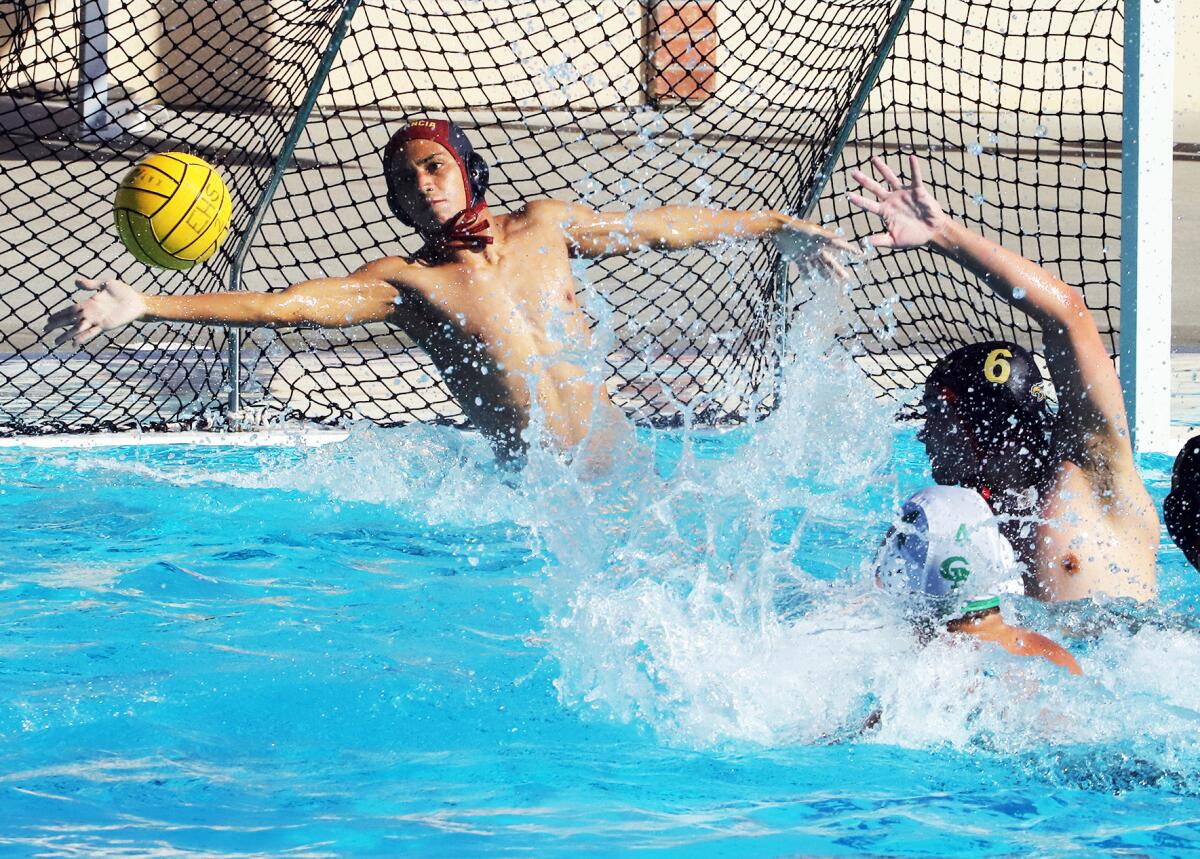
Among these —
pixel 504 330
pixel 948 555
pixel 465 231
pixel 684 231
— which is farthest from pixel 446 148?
pixel 948 555

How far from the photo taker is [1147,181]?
4.94 metres

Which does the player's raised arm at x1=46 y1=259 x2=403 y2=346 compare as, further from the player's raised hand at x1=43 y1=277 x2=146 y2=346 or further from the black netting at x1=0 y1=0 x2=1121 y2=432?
the black netting at x1=0 y1=0 x2=1121 y2=432

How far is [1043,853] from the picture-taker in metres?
2.39

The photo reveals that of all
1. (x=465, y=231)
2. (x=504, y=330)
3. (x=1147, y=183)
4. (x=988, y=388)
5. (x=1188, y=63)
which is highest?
(x=1188, y=63)

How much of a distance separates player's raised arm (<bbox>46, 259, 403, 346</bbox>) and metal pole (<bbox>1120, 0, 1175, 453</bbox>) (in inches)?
98.0

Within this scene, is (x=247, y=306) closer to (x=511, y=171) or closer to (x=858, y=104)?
(x=858, y=104)

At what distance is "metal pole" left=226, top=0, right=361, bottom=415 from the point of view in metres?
5.16

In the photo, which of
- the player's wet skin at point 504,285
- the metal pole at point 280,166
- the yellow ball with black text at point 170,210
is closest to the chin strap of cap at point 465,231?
the player's wet skin at point 504,285

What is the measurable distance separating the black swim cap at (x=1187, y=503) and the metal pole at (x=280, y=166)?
10.9 feet

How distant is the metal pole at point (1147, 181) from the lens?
16.1 ft

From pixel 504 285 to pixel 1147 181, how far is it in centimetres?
222

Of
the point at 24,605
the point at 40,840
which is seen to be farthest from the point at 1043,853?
the point at 24,605

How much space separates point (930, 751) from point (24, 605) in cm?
226

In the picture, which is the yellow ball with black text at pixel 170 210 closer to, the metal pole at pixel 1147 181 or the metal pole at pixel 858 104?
the metal pole at pixel 858 104
